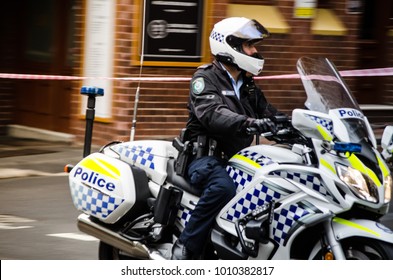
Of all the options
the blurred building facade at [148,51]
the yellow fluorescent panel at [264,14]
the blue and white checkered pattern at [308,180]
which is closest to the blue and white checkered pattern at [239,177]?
the blue and white checkered pattern at [308,180]

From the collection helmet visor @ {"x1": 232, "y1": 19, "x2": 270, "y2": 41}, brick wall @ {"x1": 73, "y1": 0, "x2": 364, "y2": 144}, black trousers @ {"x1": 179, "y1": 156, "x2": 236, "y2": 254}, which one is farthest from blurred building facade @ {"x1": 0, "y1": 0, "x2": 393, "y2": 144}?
black trousers @ {"x1": 179, "y1": 156, "x2": 236, "y2": 254}

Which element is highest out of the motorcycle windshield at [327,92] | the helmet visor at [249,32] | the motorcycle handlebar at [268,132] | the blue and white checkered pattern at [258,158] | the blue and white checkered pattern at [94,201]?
the helmet visor at [249,32]

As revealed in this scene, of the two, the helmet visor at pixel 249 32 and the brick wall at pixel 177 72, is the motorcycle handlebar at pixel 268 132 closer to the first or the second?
the helmet visor at pixel 249 32

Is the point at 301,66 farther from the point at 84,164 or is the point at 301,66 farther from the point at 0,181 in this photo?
the point at 0,181

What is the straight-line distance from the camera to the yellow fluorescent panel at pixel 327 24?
13047 millimetres

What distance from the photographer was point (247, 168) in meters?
5.70

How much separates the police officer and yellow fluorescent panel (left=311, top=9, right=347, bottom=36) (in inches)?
273

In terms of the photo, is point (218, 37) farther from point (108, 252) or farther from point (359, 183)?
point (108, 252)

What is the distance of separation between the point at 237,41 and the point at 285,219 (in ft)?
3.86

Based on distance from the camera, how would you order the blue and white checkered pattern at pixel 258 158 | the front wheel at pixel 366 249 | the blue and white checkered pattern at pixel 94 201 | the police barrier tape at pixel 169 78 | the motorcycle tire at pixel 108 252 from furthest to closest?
the police barrier tape at pixel 169 78
the motorcycle tire at pixel 108 252
the blue and white checkered pattern at pixel 94 201
the blue and white checkered pattern at pixel 258 158
the front wheel at pixel 366 249

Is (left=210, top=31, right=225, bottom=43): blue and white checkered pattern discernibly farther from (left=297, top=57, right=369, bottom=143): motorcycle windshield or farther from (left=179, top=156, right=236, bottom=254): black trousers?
(left=179, top=156, right=236, bottom=254): black trousers

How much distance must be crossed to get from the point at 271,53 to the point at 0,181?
13.5ft

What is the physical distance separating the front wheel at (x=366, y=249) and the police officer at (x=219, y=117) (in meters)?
0.78
